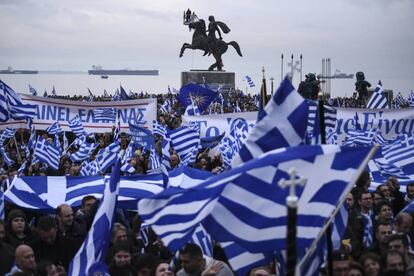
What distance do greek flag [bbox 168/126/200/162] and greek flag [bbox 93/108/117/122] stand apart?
513cm

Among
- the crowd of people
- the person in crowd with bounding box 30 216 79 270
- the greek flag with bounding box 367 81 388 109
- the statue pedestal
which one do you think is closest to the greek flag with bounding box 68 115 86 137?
the crowd of people

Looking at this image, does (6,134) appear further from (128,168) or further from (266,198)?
(266,198)

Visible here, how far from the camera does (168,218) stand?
16.3 ft

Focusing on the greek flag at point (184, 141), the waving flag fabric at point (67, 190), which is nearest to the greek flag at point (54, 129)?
the greek flag at point (184, 141)

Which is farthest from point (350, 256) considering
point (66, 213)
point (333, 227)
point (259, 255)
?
point (66, 213)

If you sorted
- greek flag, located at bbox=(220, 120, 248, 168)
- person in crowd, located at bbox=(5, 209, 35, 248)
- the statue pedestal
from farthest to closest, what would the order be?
1. the statue pedestal
2. greek flag, located at bbox=(220, 120, 248, 168)
3. person in crowd, located at bbox=(5, 209, 35, 248)

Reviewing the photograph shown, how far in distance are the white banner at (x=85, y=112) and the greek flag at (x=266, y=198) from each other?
1185 centimetres

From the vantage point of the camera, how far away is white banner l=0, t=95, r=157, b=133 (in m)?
17.0

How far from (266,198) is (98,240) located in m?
1.98

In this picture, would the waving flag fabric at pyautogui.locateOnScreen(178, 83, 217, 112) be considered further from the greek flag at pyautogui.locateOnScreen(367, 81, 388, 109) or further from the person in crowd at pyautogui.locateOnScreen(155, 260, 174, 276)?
the person in crowd at pyautogui.locateOnScreen(155, 260, 174, 276)

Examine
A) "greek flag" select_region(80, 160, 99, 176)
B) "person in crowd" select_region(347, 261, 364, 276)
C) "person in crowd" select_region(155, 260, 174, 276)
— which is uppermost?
"greek flag" select_region(80, 160, 99, 176)

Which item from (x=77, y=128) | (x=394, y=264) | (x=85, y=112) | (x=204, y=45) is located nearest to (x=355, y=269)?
(x=394, y=264)

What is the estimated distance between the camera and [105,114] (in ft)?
57.1

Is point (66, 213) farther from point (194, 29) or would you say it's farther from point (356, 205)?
point (194, 29)
